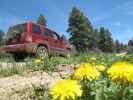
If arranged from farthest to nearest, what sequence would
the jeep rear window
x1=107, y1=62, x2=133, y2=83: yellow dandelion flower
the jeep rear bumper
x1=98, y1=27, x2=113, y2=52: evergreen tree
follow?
1. x1=98, y1=27, x2=113, y2=52: evergreen tree
2. the jeep rear window
3. the jeep rear bumper
4. x1=107, y1=62, x2=133, y2=83: yellow dandelion flower

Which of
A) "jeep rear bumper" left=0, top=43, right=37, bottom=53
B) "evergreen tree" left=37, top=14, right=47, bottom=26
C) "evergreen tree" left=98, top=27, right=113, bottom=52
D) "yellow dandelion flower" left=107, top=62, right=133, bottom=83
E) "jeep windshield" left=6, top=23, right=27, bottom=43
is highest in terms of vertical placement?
"evergreen tree" left=37, top=14, right=47, bottom=26

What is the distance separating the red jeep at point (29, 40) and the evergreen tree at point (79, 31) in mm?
58458

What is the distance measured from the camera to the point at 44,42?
49.4ft

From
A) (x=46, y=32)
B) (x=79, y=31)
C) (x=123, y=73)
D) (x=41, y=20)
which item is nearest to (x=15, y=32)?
(x=46, y=32)

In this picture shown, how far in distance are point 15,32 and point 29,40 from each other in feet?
2.41

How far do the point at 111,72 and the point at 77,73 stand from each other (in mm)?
471

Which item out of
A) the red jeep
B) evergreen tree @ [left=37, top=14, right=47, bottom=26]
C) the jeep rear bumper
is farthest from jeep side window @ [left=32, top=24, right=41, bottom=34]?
evergreen tree @ [left=37, top=14, right=47, bottom=26]

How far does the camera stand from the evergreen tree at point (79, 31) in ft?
245

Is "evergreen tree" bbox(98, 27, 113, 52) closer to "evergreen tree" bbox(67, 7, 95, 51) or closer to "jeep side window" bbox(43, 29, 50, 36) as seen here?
"evergreen tree" bbox(67, 7, 95, 51)

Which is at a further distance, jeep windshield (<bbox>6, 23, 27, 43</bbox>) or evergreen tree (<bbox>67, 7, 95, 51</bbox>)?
evergreen tree (<bbox>67, 7, 95, 51</bbox>)

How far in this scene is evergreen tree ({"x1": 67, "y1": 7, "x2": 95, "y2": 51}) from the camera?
7481 centimetres

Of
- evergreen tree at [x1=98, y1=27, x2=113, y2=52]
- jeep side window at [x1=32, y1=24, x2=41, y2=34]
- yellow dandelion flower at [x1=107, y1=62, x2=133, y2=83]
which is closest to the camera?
yellow dandelion flower at [x1=107, y1=62, x2=133, y2=83]

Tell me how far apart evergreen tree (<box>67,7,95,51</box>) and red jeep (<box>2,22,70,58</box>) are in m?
58.5

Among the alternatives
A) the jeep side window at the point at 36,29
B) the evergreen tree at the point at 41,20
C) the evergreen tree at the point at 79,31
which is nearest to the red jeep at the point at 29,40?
the jeep side window at the point at 36,29
